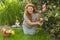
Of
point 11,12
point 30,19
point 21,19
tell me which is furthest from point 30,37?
point 11,12

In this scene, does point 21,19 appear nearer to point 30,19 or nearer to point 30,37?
point 30,19

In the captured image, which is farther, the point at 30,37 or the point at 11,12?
the point at 11,12

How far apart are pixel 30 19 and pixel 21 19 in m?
1.02

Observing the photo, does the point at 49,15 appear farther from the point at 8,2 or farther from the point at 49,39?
the point at 8,2

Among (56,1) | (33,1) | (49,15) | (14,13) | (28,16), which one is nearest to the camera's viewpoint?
(49,15)

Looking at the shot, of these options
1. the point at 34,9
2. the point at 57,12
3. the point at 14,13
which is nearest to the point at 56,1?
the point at 57,12

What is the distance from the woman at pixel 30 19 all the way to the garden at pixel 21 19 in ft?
0.42

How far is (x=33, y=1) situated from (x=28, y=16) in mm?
546

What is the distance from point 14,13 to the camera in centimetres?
678

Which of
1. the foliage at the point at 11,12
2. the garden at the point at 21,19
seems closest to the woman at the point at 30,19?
the garden at the point at 21,19

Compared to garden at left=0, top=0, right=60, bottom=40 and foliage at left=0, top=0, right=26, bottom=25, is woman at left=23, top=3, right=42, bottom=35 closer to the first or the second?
garden at left=0, top=0, right=60, bottom=40

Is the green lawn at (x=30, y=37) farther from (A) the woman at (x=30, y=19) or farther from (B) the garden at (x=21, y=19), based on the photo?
(A) the woman at (x=30, y=19)

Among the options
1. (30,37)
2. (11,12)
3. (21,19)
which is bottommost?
(30,37)

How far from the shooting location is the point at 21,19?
22.2 feet
